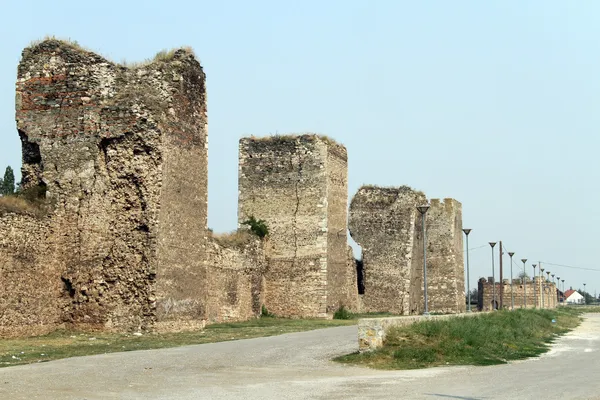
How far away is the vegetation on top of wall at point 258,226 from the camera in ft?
118

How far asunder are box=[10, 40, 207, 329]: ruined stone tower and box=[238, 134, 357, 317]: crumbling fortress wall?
13.2m

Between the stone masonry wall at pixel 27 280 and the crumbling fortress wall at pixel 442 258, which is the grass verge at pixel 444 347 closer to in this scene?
the stone masonry wall at pixel 27 280

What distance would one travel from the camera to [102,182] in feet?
72.5

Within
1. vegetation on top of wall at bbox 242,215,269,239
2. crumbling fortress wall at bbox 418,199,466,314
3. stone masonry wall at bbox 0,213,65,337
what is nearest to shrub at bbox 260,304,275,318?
vegetation on top of wall at bbox 242,215,269,239

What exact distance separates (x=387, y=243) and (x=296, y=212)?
8969 millimetres

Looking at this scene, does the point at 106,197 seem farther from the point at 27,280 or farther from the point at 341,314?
the point at 341,314

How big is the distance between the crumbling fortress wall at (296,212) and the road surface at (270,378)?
56.3ft

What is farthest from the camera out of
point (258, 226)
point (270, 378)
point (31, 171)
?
point (258, 226)

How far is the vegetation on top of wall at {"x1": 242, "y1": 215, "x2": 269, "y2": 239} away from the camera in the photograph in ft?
118

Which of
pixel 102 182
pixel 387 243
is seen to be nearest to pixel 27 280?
pixel 102 182

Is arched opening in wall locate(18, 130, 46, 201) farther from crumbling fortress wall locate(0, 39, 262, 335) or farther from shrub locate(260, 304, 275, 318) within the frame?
shrub locate(260, 304, 275, 318)

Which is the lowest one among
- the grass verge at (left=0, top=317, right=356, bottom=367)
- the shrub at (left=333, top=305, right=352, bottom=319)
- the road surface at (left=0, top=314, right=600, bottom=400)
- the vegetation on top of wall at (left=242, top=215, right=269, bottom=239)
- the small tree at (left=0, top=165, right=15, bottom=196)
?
the road surface at (left=0, top=314, right=600, bottom=400)

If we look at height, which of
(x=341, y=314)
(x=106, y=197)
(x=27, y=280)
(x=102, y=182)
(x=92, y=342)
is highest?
(x=102, y=182)

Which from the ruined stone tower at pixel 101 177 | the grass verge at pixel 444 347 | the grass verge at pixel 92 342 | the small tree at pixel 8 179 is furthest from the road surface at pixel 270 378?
the small tree at pixel 8 179
